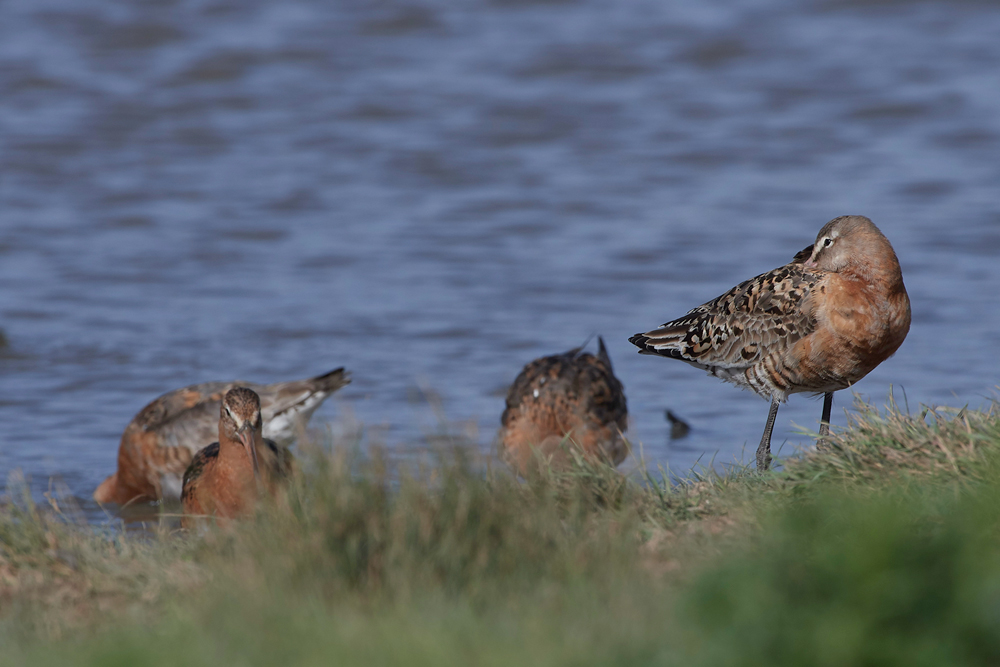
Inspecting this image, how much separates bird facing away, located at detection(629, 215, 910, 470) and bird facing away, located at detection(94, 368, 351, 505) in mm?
3451

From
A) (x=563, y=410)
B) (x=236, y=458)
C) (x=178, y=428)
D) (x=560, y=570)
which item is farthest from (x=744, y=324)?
(x=178, y=428)

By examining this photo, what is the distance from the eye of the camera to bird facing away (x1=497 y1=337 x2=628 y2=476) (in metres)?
8.77

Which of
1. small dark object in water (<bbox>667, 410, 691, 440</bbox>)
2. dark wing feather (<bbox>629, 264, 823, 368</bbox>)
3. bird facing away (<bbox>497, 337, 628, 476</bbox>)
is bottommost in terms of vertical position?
small dark object in water (<bbox>667, 410, 691, 440</bbox>)

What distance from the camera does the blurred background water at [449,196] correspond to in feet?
35.2

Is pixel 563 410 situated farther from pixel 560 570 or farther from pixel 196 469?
pixel 560 570

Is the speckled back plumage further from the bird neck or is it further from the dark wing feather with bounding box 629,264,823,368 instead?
the bird neck

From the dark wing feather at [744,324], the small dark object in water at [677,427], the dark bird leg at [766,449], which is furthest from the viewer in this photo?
the small dark object in water at [677,427]

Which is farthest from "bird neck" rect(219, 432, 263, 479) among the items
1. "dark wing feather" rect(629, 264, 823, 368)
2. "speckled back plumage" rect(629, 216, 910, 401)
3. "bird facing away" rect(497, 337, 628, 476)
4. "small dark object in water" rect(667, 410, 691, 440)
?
"small dark object in water" rect(667, 410, 691, 440)

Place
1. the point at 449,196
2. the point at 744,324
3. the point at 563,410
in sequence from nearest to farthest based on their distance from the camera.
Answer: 1. the point at 744,324
2. the point at 563,410
3. the point at 449,196

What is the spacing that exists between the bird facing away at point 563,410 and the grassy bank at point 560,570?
9.90 ft

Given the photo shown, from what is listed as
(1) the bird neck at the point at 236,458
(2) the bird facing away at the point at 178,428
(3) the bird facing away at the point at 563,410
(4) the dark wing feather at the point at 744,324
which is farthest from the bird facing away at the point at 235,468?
(4) the dark wing feather at the point at 744,324

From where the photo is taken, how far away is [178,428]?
30.2 feet

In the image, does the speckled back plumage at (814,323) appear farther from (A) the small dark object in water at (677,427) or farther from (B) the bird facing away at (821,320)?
(A) the small dark object in water at (677,427)

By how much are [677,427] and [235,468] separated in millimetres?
3769
